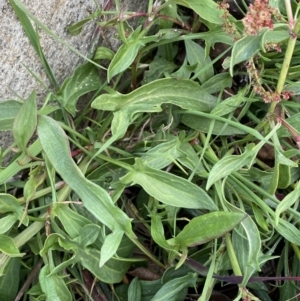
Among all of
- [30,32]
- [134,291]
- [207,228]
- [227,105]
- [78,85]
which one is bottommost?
[134,291]

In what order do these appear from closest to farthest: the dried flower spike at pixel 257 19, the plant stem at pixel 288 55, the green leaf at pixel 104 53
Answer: the dried flower spike at pixel 257 19
the plant stem at pixel 288 55
the green leaf at pixel 104 53

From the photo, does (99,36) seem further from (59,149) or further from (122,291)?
(122,291)

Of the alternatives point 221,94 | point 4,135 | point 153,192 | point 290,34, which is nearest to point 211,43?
point 221,94

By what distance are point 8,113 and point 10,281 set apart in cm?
32

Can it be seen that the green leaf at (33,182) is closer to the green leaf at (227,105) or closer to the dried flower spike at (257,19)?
the green leaf at (227,105)

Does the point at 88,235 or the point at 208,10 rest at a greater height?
the point at 208,10

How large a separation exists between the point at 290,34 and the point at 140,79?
1.27 ft

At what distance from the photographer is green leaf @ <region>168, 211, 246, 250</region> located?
864 millimetres

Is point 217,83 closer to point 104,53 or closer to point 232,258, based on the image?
point 104,53

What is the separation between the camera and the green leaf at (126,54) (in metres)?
0.95

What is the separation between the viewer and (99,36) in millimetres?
1123

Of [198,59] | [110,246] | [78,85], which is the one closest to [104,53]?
[78,85]

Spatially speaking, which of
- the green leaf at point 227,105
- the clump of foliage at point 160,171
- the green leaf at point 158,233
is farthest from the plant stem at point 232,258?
the green leaf at point 227,105

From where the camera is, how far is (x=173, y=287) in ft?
3.23
